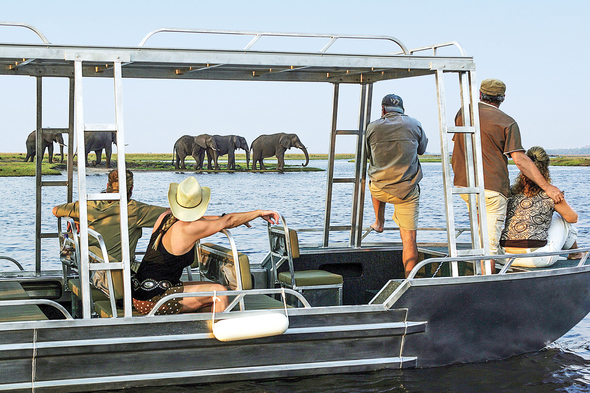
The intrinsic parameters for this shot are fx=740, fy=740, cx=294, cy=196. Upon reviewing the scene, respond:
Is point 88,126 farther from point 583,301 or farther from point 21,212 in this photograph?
point 21,212

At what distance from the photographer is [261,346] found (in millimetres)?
4559

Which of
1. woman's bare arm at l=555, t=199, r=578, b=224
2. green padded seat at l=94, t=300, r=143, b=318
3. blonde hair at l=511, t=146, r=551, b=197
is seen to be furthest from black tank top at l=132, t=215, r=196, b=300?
woman's bare arm at l=555, t=199, r=578, b=224

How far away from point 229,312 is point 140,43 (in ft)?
5.58

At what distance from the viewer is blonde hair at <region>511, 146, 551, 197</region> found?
5.64 meters

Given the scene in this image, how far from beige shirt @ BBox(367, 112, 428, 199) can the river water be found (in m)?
0.92

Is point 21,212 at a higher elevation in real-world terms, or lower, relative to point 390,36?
lower

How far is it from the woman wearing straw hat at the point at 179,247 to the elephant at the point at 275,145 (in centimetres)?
1994

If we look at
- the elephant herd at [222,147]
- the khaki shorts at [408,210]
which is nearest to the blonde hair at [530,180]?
the khaki shorts at [408,210]

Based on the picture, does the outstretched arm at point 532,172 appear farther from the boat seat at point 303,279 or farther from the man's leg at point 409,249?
the boat seat at point 303,279

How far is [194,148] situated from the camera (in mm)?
34188

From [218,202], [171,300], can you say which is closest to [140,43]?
[171,300]

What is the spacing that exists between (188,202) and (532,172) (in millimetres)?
2580

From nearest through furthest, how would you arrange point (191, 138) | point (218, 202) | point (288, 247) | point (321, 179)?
point (288, 247)
point (218, 202)
point (191, 138)
point (321, 179)

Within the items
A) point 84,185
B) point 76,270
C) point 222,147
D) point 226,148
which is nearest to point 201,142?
point 222,147
